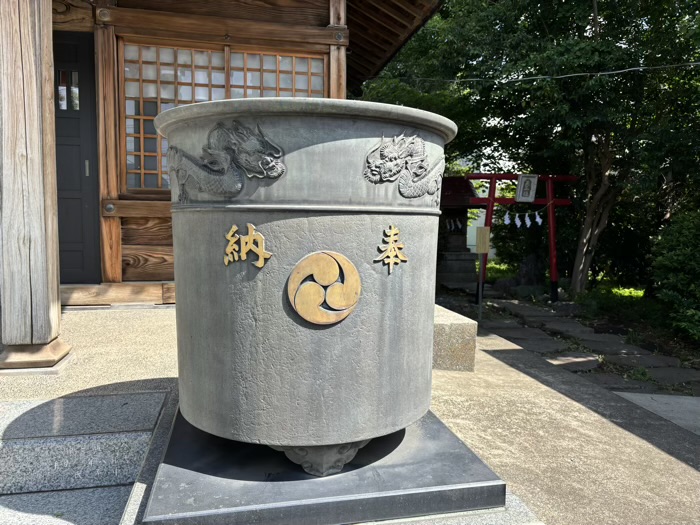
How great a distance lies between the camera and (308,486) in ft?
6.05

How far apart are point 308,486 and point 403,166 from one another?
121 cm

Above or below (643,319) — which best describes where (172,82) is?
above

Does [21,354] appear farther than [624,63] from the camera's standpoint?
No

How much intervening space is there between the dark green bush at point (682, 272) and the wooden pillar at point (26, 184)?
8.14m

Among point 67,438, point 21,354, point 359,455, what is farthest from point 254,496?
point 21,354

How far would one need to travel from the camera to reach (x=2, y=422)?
7.92 feet

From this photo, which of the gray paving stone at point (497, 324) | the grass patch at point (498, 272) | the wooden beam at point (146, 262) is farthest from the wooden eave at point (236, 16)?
the grass patch at point (498, 272)

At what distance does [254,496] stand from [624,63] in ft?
33.4

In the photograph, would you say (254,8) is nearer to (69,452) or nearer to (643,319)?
(69,452)

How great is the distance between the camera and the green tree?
358 inches

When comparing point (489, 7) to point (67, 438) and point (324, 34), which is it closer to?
point (324, 34)

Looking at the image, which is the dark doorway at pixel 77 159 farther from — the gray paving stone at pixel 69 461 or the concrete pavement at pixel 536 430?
the gray paving stone at pixel 69 461

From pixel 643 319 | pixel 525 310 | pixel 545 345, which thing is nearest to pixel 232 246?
pixel 545 345

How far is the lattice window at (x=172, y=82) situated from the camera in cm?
518
